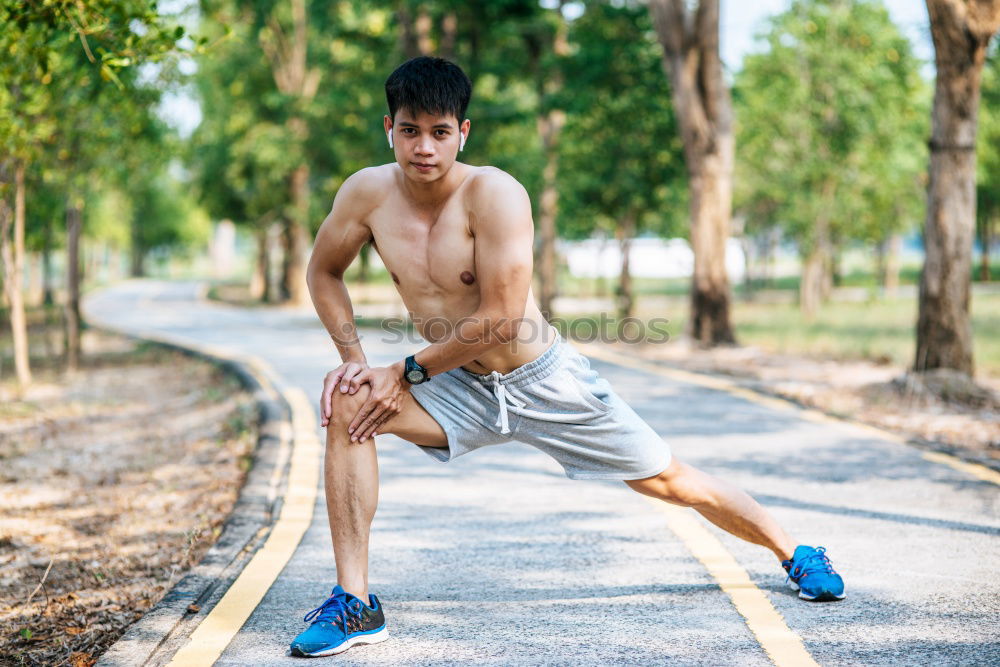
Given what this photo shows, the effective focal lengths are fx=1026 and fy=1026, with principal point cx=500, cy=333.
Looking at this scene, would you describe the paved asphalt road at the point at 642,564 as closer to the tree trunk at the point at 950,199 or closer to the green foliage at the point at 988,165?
the tree trunk at the point at 950,199

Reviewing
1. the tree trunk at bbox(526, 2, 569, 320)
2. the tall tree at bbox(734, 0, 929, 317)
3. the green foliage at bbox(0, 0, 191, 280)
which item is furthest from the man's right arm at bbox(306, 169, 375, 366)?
the tall tree at bbox(734, 0, 929, 317)

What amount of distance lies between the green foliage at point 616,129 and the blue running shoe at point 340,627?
48.6 ft

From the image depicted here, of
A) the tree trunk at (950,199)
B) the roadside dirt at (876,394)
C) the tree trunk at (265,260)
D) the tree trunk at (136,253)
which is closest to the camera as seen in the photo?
the roadside dirt at (876,394)

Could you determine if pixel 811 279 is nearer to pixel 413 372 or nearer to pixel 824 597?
pixel 824 597

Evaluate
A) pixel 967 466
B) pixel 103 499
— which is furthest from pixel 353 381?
pixel 967 466

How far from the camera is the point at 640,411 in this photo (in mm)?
8547

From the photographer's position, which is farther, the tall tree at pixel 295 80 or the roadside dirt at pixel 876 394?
the tall tree at pixel 295 80

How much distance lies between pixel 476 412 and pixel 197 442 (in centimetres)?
522

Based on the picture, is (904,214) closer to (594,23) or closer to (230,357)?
(594,23)

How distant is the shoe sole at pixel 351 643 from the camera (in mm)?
3324

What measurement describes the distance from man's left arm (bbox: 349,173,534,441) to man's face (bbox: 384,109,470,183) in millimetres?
152

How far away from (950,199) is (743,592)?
6.28 m

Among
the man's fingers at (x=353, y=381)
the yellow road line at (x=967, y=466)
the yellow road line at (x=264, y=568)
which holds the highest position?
the man's fingers at (x=353, y=381)

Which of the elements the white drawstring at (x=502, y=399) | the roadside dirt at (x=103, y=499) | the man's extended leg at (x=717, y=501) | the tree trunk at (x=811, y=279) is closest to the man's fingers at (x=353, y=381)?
the white drawstring at (x=502, y=399)
